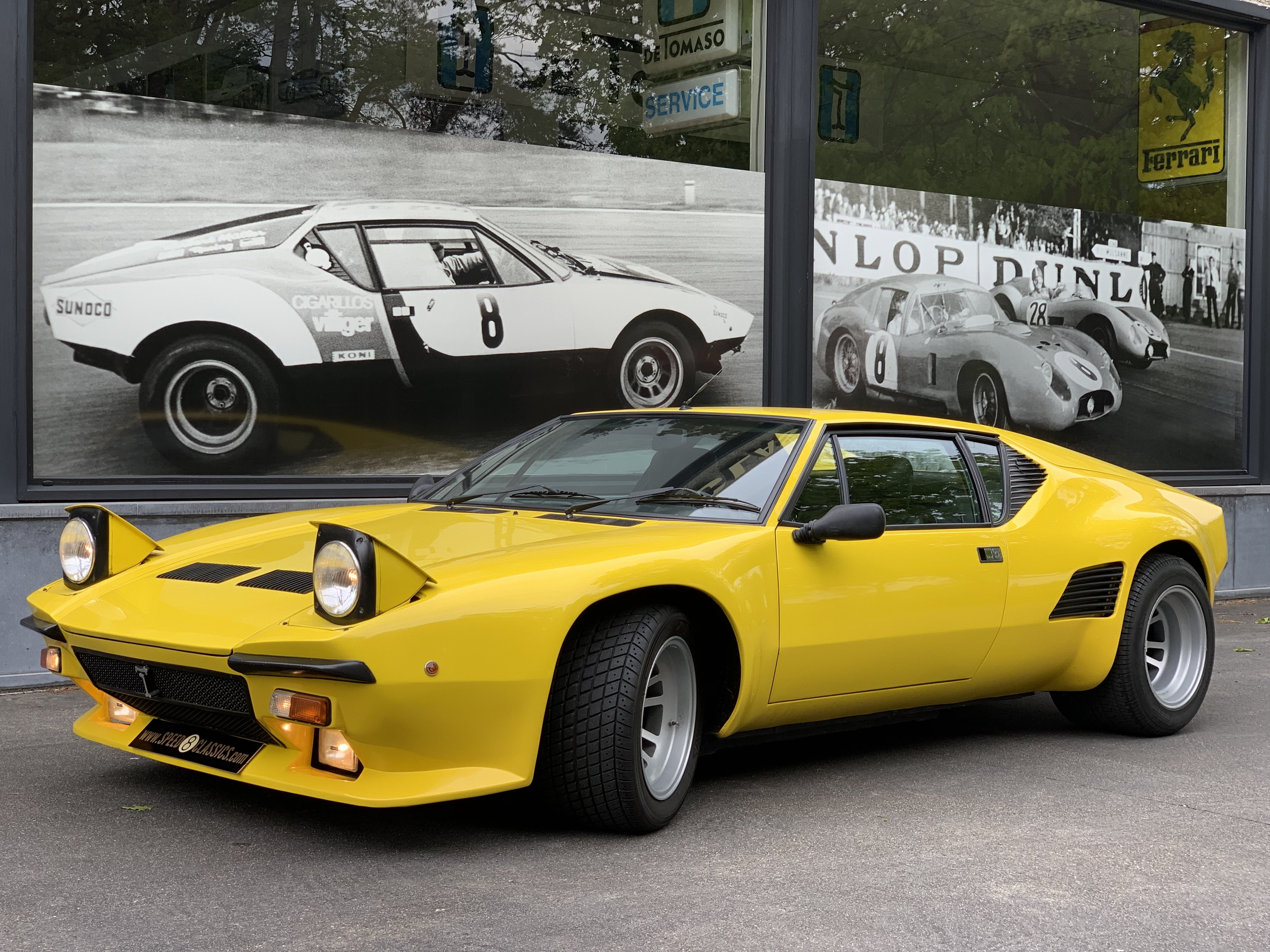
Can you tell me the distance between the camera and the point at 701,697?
427 centimetres

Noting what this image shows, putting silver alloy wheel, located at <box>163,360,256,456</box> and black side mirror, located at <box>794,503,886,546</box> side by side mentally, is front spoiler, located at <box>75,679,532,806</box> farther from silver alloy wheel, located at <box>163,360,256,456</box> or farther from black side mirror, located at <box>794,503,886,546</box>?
silver alloy wheel, located at <box>163,360,256,456</box>

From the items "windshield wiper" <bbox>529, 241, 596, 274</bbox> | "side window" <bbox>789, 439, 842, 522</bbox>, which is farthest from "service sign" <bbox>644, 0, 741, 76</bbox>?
"side window" <bbox>789, 439, 842, 522</bbox>

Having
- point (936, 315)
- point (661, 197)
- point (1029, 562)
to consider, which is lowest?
point (1029, 562)

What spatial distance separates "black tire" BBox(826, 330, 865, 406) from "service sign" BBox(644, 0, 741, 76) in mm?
2190

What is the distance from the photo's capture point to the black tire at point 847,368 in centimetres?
991

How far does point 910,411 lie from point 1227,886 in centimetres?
689

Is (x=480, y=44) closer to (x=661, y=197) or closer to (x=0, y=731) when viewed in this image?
(x=661, y=197)

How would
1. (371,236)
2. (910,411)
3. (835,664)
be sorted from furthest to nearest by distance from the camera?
(910,411), (371,236), (835,664)

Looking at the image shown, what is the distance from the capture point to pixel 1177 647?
19.1ft

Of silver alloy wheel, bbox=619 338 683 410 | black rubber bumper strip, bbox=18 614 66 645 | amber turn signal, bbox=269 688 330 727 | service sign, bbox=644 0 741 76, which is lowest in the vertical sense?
amber turn signal, bbox=269 688 330 727

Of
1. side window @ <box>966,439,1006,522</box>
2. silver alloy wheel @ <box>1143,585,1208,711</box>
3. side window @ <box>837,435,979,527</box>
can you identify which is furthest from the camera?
silver alloy wheel @ <box>1143,585,1208,711</box>

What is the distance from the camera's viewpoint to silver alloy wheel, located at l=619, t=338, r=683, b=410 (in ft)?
29.9

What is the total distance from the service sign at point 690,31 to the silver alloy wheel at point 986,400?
3241 millimetres

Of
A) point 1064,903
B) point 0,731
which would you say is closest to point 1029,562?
point 1064,903
